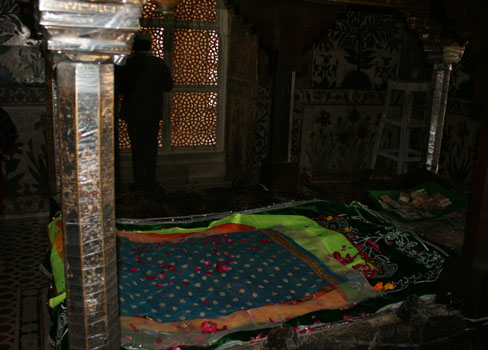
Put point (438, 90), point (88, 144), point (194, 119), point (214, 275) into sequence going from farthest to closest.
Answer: point (194, 119)
point (438, 90)
point (214, 275)
point (88, 144)

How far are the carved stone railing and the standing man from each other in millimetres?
Result: 3824

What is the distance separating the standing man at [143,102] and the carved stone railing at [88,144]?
12.5 ft

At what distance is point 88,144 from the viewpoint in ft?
5.84

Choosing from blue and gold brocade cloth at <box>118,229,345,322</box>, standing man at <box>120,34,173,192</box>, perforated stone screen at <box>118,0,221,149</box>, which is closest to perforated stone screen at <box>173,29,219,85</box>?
perforated stone screen at <box>118,0,221,149</box>

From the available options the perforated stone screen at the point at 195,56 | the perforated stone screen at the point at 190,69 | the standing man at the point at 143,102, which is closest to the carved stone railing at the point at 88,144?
the standing man at the point at 143,102

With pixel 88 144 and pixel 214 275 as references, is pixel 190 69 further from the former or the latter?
pixel 88 144

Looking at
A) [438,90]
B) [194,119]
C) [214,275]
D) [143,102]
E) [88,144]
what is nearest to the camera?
[88,144]

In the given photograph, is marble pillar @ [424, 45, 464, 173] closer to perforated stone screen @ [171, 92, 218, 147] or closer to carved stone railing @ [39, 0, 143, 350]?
perforated stone screen @ [171, 92, 218, 147]

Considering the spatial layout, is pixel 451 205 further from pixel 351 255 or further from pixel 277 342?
pixel 277 342

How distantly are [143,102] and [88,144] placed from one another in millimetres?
3960

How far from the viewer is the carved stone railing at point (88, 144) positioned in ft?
5.58

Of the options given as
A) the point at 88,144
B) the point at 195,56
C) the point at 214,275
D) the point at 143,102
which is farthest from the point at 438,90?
the point at 88,144

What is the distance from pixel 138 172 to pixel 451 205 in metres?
3.44

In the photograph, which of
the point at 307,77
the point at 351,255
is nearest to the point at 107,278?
the point at 351,255
